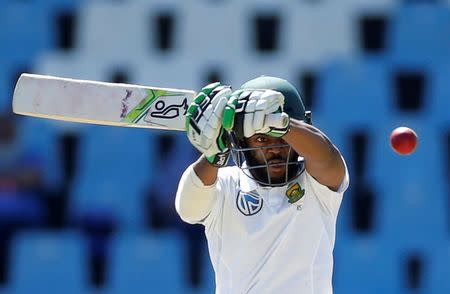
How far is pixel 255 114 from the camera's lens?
6.91ft

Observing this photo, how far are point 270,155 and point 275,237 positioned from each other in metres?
0.17

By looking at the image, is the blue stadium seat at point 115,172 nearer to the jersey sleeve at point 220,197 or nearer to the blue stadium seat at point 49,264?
the blue stadium seat at point 49,264

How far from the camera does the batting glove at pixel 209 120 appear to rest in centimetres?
214

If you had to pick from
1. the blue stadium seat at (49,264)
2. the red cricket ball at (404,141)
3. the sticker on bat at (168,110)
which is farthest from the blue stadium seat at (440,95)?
the sticker on bat at (168,110)

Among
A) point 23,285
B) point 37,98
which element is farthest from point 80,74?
point 37,98

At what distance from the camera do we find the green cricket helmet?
230 centimetres

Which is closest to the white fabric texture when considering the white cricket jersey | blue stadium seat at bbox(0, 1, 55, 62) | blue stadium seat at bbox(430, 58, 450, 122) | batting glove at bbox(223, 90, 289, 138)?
the white cricket jersey

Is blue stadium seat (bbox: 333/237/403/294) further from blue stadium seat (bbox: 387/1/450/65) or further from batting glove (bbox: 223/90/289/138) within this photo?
batting glove (bbox: 223/90/289/138)

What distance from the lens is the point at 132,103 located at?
8.18ft

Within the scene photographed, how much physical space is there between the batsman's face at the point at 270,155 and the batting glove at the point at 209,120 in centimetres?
11

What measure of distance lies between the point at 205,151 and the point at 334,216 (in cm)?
33

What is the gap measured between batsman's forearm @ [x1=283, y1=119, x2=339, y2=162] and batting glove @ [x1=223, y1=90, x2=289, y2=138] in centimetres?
7

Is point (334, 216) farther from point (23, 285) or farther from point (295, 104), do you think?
point (23, 285)

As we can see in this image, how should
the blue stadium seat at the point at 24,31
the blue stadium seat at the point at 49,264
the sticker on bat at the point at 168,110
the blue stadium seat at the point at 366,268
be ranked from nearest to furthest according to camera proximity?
the sticker on bat at the point at 168,110
the blue stadium seat at the point at 366,268
the blue stadium seat at the point at 49,264
the blue stadium seat at the point at 24,31
